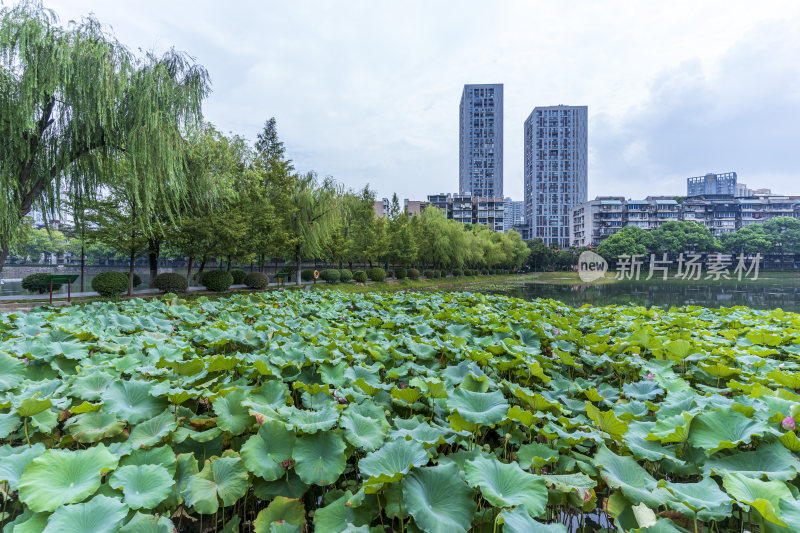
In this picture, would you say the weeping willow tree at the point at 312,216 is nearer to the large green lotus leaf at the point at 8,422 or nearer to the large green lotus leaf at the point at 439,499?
the large green lotus leaf at the point at 8,422

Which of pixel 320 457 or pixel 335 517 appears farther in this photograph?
pixel 320 457

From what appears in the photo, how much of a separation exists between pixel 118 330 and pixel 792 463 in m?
4.85

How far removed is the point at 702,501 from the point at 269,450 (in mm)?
1437

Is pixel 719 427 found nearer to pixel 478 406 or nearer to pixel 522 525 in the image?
pixel 478 406

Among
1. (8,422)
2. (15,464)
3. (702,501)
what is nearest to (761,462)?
(702,501)

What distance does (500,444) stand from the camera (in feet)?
6.58

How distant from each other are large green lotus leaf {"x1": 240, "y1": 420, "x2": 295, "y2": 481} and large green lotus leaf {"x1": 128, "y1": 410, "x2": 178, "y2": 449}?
1.33ft

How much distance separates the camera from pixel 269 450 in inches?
56.7

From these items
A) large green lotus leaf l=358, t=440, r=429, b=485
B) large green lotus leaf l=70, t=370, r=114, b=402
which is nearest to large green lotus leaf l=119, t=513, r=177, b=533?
large green lotus leaf l=358, t=440, r=429, b=485

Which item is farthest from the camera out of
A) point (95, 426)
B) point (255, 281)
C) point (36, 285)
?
point (255, 281)

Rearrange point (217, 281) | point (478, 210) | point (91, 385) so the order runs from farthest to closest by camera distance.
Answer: point (478, 210), point (217, 281), point (91, 385)

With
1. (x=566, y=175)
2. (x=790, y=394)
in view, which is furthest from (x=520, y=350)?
(x=566, y=175)

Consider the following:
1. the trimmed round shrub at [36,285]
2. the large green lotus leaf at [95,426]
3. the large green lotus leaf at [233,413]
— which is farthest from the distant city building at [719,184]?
the large green lotus leaf at [95,426]

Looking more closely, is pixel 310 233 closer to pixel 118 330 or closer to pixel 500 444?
pixel 118 330
